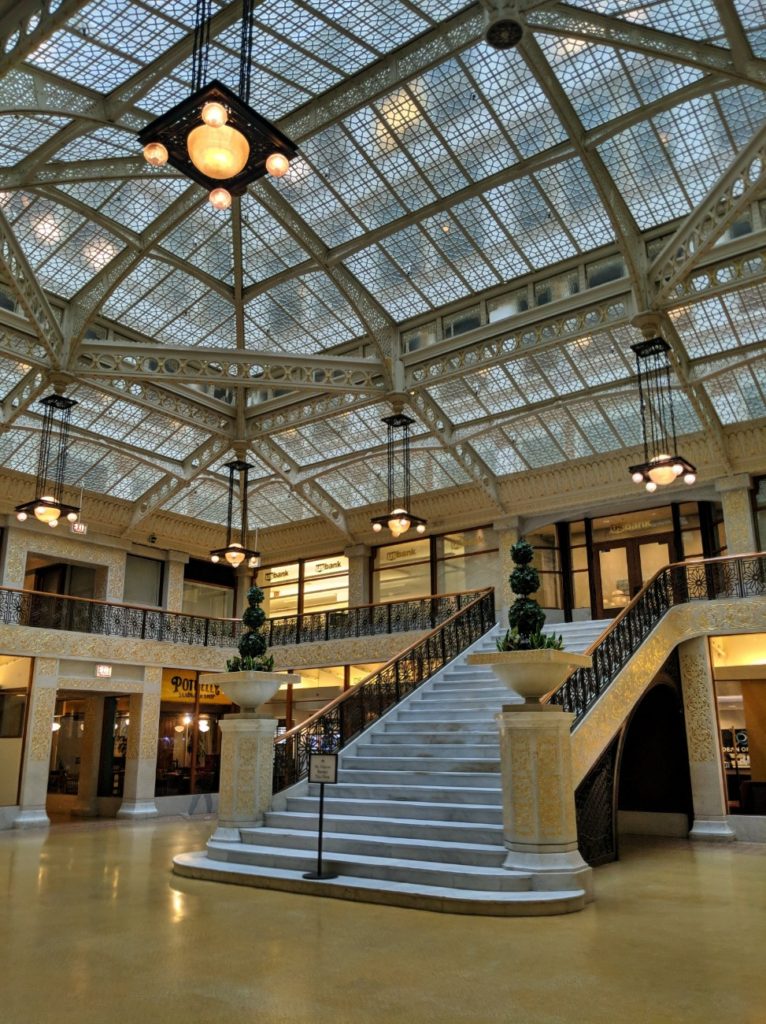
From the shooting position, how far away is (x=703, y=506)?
664 inches

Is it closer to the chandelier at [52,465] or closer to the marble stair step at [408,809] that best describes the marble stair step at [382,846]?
the marble stair step at [408,809]

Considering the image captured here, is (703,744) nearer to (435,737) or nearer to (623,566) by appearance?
(435,737)

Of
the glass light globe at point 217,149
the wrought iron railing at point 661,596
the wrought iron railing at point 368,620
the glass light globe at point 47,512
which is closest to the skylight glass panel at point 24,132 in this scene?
the glass light globe at point 47,512

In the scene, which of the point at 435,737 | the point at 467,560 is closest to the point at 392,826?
the point at 435,737

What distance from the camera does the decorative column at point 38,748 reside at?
15.4m

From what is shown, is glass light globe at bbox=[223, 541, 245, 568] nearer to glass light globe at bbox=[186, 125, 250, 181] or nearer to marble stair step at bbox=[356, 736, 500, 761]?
marble stair step at bbox=[356, 736, 500, 761]

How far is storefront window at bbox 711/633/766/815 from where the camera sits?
14.2 meters

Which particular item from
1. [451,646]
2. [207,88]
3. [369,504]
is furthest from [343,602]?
[207,88]

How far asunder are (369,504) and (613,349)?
8.00m

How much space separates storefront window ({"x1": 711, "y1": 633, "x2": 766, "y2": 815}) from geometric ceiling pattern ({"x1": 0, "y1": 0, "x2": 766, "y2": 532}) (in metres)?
3.92

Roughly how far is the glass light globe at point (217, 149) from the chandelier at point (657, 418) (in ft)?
27.0

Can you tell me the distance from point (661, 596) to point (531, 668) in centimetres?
669

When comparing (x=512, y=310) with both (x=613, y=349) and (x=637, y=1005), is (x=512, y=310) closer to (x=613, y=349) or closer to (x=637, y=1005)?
(x=613, y=349)

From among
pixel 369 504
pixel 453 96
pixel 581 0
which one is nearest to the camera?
pixel 581 0
